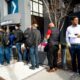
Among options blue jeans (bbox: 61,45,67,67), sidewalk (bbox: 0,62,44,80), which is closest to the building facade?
sidewalk (bbox: 0,62,44,80)

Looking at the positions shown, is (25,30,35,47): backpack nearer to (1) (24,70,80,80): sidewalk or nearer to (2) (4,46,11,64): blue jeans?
(1) (24,70,80,80): sidewalk

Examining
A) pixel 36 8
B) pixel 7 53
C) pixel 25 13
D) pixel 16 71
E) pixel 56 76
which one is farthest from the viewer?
pixel 36 8

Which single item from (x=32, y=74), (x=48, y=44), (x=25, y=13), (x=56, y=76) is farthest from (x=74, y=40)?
(x=25, y=13)

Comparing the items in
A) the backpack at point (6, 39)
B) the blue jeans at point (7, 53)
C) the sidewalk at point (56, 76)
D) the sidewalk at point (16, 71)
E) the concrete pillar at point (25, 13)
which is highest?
the concrete pillar at point (25, 13)

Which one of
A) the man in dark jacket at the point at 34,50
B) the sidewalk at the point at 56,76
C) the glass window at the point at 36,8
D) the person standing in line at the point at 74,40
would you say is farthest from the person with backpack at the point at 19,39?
the glass window at the point at 36,8

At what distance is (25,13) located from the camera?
23.0 metres

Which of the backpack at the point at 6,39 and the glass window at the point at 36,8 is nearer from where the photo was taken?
the backpack at the point at 6,39

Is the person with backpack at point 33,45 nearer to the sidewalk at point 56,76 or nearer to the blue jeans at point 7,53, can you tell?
the sidewalk at point 56,76

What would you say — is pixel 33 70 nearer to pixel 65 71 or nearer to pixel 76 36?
pixel 65 71

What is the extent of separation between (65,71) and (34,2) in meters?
17.4

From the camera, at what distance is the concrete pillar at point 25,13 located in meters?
23.0

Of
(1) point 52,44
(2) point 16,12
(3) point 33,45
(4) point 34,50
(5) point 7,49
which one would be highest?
(2) point 16,12

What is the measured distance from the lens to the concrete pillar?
2296 centimetres

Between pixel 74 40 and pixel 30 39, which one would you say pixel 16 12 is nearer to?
pixel 30 39
